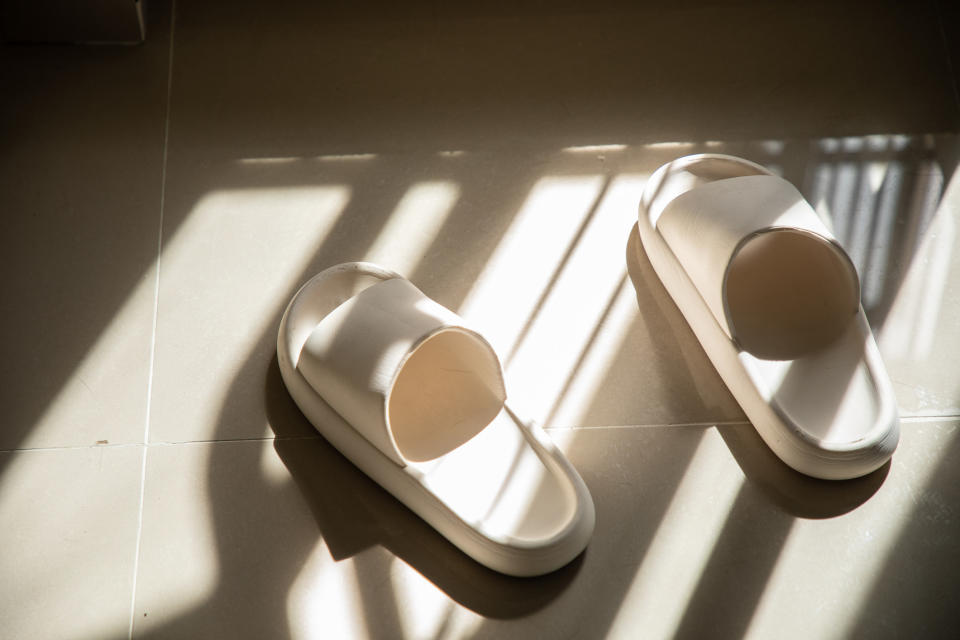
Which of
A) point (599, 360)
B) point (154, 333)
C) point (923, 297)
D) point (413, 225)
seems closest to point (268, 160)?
point (413, 225)

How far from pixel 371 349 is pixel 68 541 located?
2.15ft

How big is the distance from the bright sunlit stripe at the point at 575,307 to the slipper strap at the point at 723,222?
0.55 ft

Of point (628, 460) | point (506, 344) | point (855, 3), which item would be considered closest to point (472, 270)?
point (506, 344)

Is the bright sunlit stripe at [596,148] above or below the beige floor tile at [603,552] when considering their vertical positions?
above

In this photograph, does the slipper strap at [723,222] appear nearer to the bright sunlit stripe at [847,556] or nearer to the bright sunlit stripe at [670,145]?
the bright sunlit stripe at [670,145]

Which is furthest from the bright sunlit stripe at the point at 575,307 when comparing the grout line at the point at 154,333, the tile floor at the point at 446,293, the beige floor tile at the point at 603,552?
the grout line at the point at 154,333

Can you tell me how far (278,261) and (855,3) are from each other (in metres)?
1.51

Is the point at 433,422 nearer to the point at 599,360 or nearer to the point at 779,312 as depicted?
the point at 599,360

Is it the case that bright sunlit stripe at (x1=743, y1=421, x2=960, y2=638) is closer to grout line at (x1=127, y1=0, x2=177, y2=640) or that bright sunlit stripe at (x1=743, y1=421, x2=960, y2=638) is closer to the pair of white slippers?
the pair of white slippers

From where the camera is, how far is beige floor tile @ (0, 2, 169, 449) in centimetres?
186

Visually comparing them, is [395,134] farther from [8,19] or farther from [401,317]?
[8,19]

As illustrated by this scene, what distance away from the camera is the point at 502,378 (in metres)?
1.77

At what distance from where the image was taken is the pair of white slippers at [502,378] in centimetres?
167

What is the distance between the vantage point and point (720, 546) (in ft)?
5.71
